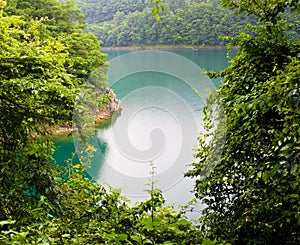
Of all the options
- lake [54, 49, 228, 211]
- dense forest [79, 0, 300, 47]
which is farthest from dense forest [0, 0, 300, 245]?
dense forest [79, 0, 300, 47]

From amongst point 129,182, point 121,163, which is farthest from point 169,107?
point 129,182

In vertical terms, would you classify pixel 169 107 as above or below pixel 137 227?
above

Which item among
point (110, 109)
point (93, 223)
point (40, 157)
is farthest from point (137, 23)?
point (93, 223)

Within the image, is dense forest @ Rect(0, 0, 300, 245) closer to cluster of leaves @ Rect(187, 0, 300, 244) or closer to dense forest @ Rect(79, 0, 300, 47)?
cluster of leaves @ Rect(187, 0, 300, 244)

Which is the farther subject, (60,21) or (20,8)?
(60,21)

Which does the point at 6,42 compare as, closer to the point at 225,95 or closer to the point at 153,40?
the point at 225,95

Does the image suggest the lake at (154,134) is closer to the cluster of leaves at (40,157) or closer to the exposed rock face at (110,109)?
the exposed rock face at (110,109)
